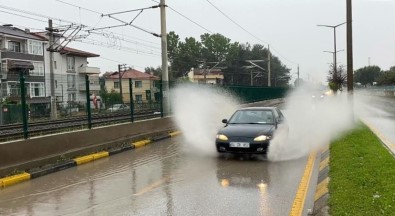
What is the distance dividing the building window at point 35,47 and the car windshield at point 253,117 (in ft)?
161

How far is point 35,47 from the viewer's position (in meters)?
56.0

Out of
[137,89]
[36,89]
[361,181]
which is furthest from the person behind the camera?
[137,89]

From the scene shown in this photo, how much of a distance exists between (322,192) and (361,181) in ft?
2.10

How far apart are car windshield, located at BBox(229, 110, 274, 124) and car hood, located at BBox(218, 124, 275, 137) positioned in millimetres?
398

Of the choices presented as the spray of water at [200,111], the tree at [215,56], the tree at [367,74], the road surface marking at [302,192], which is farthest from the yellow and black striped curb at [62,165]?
the tree at [367,74]

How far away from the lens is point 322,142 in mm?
13008

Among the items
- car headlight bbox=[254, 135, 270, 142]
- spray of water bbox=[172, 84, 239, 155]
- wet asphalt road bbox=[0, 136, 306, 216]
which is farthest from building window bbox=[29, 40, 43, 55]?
car headlight bbox=[254, 135, 270, 142]

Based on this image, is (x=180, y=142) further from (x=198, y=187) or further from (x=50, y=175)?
(x=198, y=187)

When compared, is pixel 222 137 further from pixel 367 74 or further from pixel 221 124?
pixel 367 74

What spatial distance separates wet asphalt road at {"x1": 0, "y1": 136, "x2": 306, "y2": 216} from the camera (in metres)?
6.18

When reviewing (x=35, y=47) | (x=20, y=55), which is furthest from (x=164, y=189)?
(x=35, y=47)

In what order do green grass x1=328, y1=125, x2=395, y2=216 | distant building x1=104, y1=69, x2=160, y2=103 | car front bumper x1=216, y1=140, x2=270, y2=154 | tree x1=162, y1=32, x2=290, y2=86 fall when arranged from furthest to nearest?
tree x1=162, y1=32, x2=290, y2=86 < distant building x1=104, y1=69, x2=160, y2=103 < car front bumper x1=216, y1=140, x2=270, y2=154 < green grass x1=328, y1=125, x2=395, y2=216

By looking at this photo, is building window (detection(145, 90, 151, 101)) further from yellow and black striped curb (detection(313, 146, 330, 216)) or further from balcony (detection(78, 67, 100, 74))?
balcony (detection(78, 67, 100, 74))

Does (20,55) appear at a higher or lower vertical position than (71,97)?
higher
